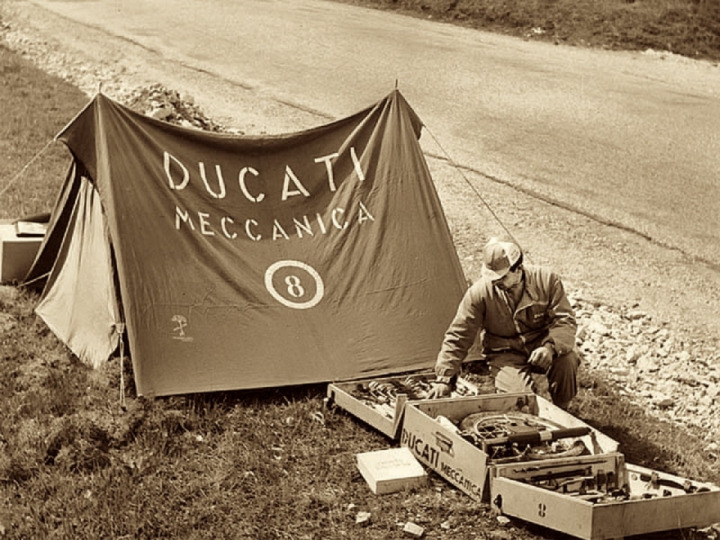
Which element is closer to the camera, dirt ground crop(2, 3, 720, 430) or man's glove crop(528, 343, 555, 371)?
man's glove crop(528, 343, 555, 371)

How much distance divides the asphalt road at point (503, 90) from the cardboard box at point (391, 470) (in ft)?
17.9

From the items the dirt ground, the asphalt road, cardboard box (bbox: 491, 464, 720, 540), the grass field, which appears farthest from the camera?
the asphalt road

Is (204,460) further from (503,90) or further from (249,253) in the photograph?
(503,90)

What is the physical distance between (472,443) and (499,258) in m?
1.35

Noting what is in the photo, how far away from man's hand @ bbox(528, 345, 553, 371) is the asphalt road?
175 inches

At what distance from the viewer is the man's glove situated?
7336mm

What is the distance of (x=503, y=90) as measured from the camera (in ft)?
54.3

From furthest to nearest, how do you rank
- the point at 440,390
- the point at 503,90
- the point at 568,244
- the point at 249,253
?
the point at 503,90
the point at 568,244
the point at 249,253
the point at 440,390

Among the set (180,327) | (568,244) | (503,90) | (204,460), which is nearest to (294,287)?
(180,327)

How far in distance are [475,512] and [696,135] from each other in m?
9.99

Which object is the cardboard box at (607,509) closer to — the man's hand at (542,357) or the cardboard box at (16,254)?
the man's hand at (542,357)

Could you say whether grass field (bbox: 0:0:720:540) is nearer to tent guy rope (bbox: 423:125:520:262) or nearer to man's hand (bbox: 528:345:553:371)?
man's hand (bbox: 528:345:553:371)

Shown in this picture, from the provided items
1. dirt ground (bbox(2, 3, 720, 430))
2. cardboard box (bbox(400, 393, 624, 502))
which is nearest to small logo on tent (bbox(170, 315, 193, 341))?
cardboard box (bbox(400, 393, 624, 502))

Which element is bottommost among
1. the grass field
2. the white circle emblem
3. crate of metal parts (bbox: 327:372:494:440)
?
the grass field
